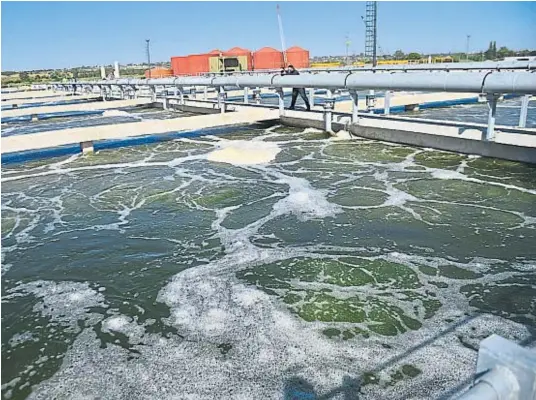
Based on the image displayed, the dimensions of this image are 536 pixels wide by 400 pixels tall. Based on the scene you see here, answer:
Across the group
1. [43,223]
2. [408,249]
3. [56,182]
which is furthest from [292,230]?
[56,182]

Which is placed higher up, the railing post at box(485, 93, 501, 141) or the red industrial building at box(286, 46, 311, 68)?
the red industrial building at box(286, 46, 311, 68)

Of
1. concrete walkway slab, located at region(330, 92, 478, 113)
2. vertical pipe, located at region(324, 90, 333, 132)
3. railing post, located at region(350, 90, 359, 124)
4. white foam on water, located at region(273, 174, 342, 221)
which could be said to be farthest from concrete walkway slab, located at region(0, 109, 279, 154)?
white foam on water, located at region(273, 174, 342, 221)

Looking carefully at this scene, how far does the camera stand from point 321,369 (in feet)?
8.44

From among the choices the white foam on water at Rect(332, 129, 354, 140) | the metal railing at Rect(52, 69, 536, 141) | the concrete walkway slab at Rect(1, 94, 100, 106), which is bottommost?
the white foam on water at Rect(332, 129, 354, 140)

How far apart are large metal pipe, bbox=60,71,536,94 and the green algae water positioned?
1180 mm

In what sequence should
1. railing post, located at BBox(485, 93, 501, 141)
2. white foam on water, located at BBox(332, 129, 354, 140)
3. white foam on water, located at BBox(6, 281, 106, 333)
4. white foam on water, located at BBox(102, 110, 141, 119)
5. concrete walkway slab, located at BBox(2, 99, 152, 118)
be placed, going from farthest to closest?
white foam on water, located at BBox(102, 110, 141, 119) < concrete walkway slab, located at BBox(2, 99, 152, 118) < white foam on water, located at BBox(332, 129, 354, 140) < railing post, located at BBox(485, 93, 501, 141) < white foam on water, located at BBox(6, 281, 106, 333)

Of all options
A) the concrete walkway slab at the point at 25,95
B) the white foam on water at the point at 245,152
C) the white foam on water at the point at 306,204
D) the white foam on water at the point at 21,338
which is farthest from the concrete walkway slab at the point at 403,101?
the concrete walkway slab at the point at 25,95

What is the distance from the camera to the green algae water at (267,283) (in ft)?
8.48

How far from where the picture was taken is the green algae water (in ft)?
8.48

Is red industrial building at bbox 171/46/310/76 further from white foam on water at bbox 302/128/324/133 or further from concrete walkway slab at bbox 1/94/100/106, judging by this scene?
white foam on water at bbox 302/128/324/133

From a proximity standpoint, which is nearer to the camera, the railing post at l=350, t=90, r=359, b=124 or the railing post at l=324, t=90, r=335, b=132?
the railing post at l=350, t=90, r=359, b=124

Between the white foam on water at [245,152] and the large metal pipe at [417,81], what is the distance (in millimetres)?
1858

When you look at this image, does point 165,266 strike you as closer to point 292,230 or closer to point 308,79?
point 292,230

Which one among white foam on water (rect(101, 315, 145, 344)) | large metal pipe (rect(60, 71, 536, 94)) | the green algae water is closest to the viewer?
the green algae water
